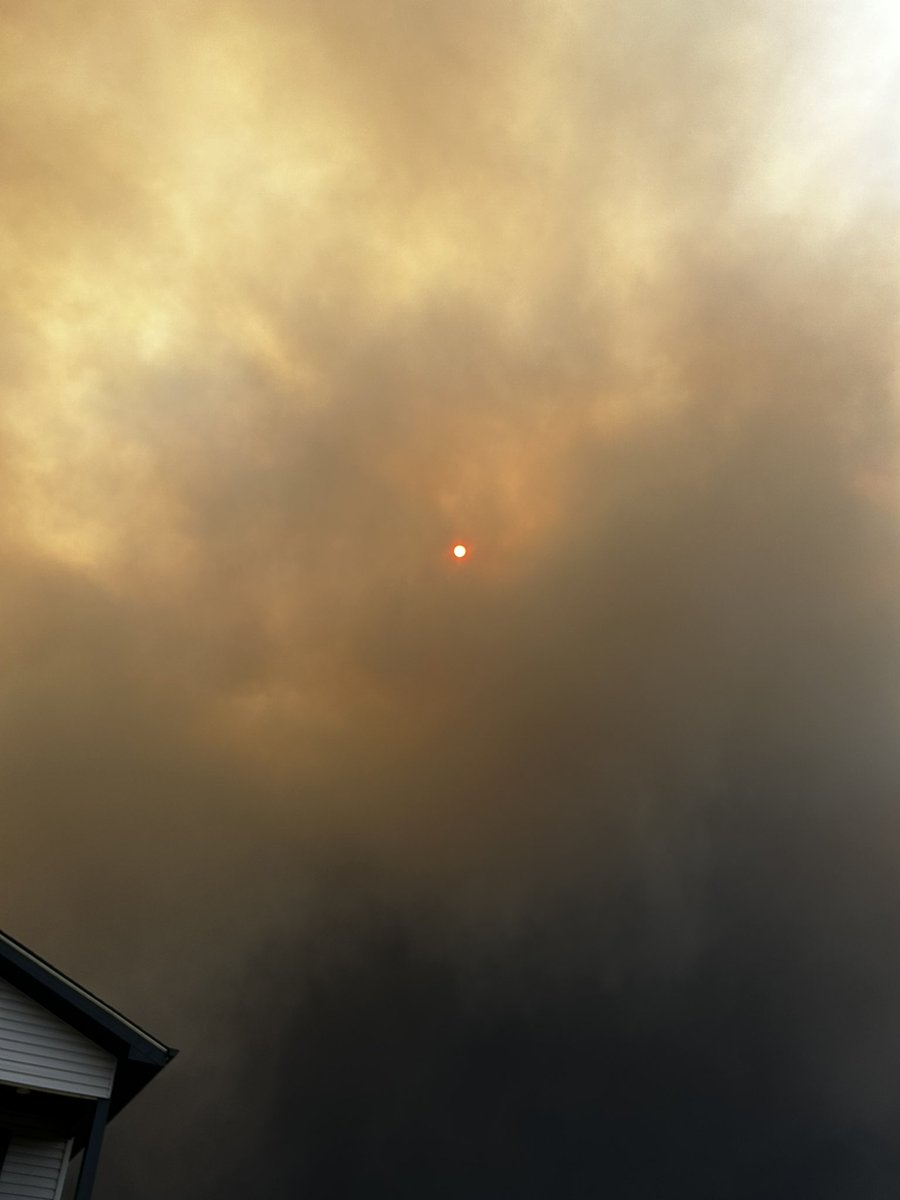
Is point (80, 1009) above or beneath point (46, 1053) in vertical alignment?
above

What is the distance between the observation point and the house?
68.5ft

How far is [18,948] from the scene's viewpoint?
2109cm

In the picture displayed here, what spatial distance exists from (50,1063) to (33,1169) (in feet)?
9.36

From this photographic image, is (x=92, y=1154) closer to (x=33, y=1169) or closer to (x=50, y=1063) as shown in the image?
(x=50, y=1063)

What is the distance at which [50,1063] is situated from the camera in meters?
21.0

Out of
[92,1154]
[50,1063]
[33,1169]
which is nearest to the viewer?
[92,1154]

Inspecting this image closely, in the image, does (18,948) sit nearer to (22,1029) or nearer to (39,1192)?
(22,1029)

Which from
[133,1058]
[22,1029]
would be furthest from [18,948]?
[133,1058]

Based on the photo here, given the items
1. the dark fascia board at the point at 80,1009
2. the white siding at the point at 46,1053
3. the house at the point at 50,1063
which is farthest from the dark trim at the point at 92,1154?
the dark fascia board at the point at 80,1009

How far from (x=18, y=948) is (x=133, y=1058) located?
368cm

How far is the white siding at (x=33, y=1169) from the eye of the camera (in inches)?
832

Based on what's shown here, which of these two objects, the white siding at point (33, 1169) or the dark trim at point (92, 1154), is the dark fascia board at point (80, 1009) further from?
the white siding at point (33, 1169)

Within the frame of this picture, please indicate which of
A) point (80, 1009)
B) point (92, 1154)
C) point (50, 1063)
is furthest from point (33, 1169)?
point (80, 1009)

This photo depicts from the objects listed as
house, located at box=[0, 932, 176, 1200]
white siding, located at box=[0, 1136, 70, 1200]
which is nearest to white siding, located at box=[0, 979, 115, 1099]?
house, located at box=[0, 932, 176, 1200]
